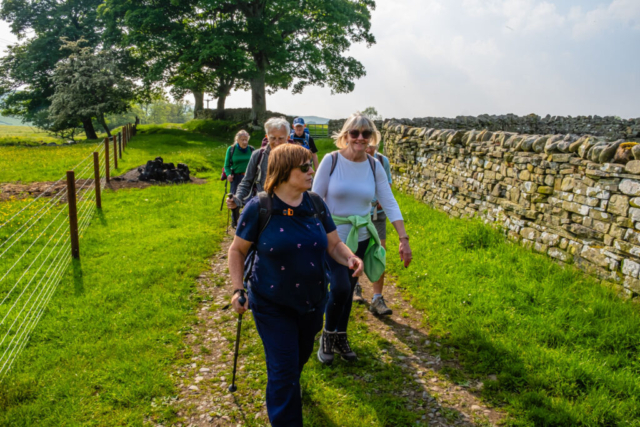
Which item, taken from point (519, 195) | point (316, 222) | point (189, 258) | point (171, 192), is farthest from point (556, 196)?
point (171, 192)

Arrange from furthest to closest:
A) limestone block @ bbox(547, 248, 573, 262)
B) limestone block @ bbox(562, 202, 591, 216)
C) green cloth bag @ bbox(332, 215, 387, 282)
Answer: limestone block @ bbox(547, 248, 573, 262)
limestone block @ bbox(562, 202, 591, 216)
green cloth bag @ bbox(332, 215, 387, 282)

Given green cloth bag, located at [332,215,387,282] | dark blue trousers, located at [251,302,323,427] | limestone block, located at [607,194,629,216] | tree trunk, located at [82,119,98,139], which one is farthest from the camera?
tree trunk, located at [82,119,98,139]

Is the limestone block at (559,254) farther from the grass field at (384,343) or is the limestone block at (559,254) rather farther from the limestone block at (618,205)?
the limestone block at (618,205)

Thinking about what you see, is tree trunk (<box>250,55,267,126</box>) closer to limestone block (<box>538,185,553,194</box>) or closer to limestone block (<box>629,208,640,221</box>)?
limestone block (<box>538,185,553,194</box>)

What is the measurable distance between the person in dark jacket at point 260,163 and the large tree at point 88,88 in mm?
31501

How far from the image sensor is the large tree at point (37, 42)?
39.2 meters

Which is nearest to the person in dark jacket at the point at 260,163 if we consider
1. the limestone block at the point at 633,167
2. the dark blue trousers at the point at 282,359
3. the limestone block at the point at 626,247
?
the dark blue trousers at the point at 282,359

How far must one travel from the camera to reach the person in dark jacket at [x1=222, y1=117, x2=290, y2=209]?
569 centimetres

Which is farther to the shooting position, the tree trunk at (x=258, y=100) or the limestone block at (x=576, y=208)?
the tree trunk at (x=258, y=100)

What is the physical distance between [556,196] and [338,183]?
14.2ft

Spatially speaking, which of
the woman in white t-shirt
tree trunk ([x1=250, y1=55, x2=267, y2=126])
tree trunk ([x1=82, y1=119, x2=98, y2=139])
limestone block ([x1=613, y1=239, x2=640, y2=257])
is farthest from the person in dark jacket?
tree trunk ([x1=82, y1=119, x2=98, y2=139])

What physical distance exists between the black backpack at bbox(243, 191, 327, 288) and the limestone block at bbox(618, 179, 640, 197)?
4314 millimetres

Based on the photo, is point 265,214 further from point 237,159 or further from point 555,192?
point 237,159

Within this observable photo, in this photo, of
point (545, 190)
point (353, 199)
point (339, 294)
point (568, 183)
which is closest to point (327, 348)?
point (339, 294)
